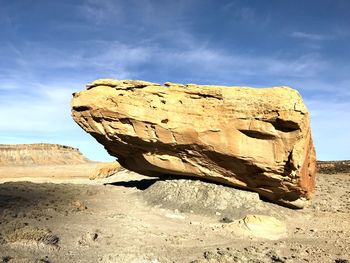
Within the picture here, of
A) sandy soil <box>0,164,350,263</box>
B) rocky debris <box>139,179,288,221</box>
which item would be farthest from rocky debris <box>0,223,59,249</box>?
rocky debris <box>139,179,288,221</box>

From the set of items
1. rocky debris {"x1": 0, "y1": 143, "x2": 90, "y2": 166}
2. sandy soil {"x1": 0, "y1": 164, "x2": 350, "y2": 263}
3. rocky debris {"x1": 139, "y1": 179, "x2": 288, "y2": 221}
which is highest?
rocky debris {"x1": 0, "y1": 143, "x2": 90, "y2": 166}

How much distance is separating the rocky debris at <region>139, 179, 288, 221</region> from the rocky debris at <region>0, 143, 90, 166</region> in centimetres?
7223

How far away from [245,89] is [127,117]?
188 inches

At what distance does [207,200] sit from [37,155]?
8010cm

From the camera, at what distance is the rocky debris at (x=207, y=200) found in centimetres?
1435

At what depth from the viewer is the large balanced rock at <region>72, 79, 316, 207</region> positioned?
13.9m

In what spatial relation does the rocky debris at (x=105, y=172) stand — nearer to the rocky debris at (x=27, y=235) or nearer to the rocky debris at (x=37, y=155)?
the rocky debris at (x=27, y=235)

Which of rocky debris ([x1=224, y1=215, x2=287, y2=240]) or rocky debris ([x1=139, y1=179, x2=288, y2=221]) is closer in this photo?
rocky debris ([x1=224, y1=215, x2=287, y2=240])

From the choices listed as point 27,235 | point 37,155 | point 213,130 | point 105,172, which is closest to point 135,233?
point 27,235

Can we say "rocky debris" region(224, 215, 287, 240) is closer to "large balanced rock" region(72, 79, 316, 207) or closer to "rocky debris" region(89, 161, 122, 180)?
"large balanced rock" region(72, 79, 316, 207)

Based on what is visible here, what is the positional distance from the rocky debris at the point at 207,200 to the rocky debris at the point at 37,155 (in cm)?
7223

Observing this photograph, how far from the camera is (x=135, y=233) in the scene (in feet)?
38.1

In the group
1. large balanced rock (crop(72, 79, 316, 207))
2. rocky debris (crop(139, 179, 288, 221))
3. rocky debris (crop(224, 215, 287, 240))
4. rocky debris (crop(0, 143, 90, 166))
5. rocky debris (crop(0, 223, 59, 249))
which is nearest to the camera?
rocky debris (crop(0, 223, 59, 249))

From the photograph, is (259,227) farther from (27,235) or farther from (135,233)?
(27,235)
